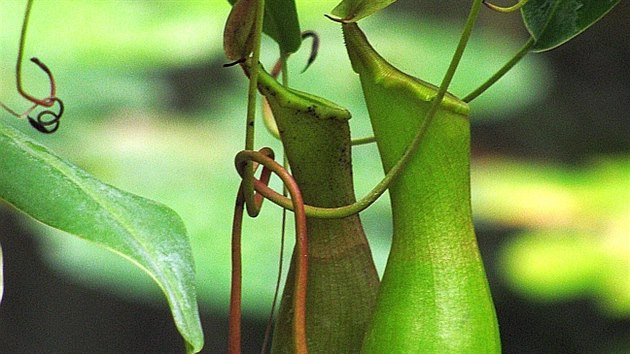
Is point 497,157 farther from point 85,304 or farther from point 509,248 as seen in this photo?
point 85,304

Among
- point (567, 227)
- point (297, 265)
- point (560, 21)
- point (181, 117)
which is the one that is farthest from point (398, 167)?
point (181, 117)

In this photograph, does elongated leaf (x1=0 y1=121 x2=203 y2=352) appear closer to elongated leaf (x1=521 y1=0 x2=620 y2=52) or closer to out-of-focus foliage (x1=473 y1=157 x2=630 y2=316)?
elongated leaf (x1=521 y1=0 x2=620 y2=52)

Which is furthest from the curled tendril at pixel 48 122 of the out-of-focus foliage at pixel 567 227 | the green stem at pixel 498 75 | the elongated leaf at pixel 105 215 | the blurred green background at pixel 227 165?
the out-of-focus foliage at pixel 567 227

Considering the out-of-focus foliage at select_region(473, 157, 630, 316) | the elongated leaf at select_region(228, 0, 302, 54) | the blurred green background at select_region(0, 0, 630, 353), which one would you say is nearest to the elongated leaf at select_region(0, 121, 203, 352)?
the elongated leaf at select_region(228, 0, 302, 54)

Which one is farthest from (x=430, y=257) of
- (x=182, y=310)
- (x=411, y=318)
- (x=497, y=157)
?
(x=497, y=157)

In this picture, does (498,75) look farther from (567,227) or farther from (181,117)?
(181,117)

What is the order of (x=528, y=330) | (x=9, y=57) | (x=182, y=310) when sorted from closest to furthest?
(x=182, y=310) → (x=9, y=57) → (x=528, y=330)
